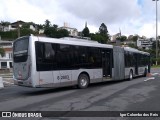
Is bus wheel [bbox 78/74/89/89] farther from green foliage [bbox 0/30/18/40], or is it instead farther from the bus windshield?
green foliage [bbox 0/30/18/40]

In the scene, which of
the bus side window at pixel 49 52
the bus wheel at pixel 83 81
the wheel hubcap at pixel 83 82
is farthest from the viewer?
the wheel hubcap at pixel 83 82

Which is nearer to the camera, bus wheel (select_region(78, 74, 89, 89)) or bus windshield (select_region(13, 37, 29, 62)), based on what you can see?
bus windshield (select_region(13, 37, 29, 62))

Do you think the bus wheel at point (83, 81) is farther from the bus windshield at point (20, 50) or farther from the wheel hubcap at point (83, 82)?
the bus windshield at point (20, 50)

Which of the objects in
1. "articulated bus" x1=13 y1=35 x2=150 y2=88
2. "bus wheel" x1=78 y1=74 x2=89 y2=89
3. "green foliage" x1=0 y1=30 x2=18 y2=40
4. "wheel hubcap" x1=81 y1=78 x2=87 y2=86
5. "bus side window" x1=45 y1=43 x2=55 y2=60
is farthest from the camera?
"green foliage" x1=0 y1=30 x2=18 y2=40

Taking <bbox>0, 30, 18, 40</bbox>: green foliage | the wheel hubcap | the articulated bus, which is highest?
<bbox>0, 30, 18, 40</bbox>: green foliage

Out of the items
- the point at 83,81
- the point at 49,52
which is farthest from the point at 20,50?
the point at 83,81

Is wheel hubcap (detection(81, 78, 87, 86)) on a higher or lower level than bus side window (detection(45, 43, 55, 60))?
lower

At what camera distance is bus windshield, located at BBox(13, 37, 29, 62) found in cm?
1502

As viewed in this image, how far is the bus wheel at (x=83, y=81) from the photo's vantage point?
57.6 feet

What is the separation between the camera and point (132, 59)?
26.0m

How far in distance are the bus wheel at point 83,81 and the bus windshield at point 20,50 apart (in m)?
3.85

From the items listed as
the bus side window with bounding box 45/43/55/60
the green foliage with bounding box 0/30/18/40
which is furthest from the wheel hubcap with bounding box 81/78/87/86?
the green foliage with bounding box 0/30/18/40

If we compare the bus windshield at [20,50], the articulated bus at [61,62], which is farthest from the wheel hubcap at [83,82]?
the bus windshield at [20,50]

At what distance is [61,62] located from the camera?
1608cm
